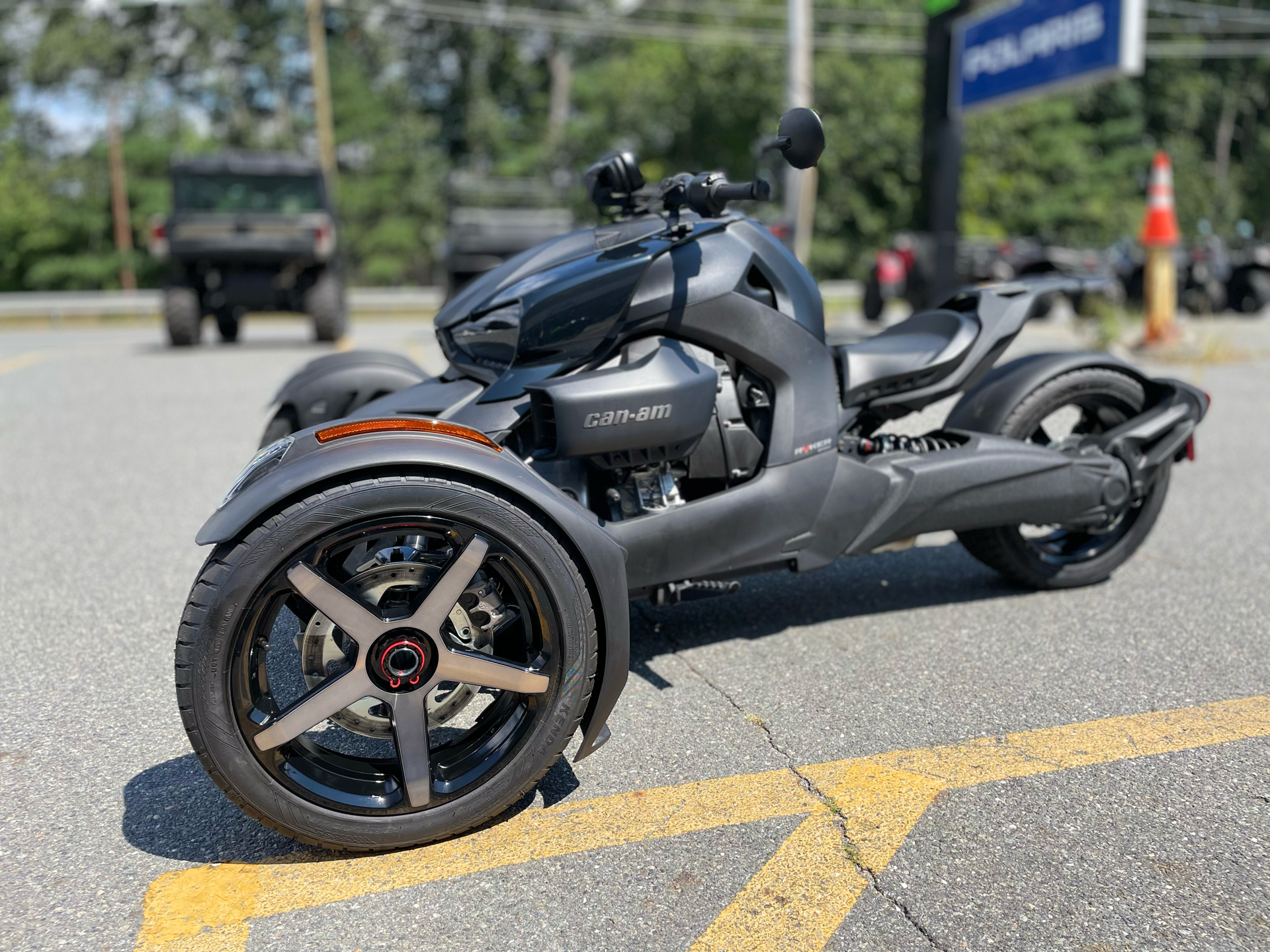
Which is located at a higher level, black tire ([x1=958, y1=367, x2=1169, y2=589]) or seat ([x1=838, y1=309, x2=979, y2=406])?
seat ([x1=838, y1=309, x2=979, y2=406])

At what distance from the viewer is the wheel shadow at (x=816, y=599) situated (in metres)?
3.53

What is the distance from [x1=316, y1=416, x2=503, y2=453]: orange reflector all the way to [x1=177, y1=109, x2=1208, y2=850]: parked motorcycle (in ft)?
0.03

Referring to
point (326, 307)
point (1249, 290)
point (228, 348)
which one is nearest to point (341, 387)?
point (326, 307)

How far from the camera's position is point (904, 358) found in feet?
11.5

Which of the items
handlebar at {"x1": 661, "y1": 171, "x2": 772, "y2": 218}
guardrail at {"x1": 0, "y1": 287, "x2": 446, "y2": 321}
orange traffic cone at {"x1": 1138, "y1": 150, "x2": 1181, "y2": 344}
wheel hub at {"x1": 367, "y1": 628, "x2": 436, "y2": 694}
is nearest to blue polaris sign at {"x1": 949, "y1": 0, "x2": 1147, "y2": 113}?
orange traffic cone at {"x1": 1138, "y1": 150, "x2": 1181, "y2": 344}

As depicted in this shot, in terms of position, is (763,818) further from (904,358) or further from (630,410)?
(904,358)

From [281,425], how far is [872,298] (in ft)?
39.9

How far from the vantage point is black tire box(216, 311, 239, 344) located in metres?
14.0

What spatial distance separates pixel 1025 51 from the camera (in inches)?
477

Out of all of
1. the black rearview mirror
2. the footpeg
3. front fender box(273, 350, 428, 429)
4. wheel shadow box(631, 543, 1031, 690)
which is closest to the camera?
the black rearview mirror

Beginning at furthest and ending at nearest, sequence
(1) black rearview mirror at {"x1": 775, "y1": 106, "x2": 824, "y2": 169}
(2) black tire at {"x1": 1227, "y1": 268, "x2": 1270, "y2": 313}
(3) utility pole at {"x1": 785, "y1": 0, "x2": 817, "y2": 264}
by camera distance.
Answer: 1. (3) utility pole at {"x1": 785, "y1": 0, "x2": 817, "y2": 264}
2. (2) black tire at {"x1": 1227, "y1": 268, "x2": 1270, "y2": 313}
3. (1) black rearview mirror at {"x1": 775, "y1": 106, "x2": 824, "y2": 169}

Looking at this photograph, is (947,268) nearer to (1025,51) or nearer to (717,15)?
(1025,51)

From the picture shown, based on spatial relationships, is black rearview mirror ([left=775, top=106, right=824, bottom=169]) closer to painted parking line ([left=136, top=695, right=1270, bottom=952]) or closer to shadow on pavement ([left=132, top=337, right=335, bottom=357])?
painted parking line ([left=136, top=695, right=1270, bottom=952])

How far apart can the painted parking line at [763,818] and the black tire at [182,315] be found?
11674 millimetres
